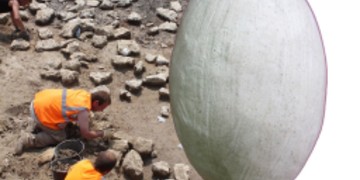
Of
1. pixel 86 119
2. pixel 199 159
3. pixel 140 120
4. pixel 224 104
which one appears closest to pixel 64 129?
pixel 86 119

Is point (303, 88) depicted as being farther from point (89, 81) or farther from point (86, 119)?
point (89, 81)

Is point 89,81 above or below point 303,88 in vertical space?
below

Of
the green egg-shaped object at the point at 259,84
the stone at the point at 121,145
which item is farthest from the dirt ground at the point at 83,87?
the green egg-shaped object at the point at 259,84

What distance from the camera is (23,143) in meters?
4.93

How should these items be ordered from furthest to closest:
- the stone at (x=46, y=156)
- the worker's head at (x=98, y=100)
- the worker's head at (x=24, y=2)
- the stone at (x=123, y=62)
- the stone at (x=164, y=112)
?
the worker's head at (x=24, y=2), the stone at (x=123, y=62), the stone at (x=164, y=112), the worker's head at (x=98, y=100), the stone at (x=46, y=156)

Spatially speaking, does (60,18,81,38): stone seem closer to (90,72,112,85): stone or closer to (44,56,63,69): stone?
(44,56,63,69): stone

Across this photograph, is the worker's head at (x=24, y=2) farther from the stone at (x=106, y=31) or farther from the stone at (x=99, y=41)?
the stone at (x=99, y=41)

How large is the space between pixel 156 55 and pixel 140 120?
3.97ft

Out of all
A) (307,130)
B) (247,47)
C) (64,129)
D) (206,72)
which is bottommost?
(64,129)

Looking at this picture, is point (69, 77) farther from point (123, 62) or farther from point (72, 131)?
point (72, 131)

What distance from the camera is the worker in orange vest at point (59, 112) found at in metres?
4.89

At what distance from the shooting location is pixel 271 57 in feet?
8.63

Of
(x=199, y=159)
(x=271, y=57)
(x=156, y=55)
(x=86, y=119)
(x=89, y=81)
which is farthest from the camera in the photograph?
(x=156, y=55)

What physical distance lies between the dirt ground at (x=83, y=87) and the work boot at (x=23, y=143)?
6cm
